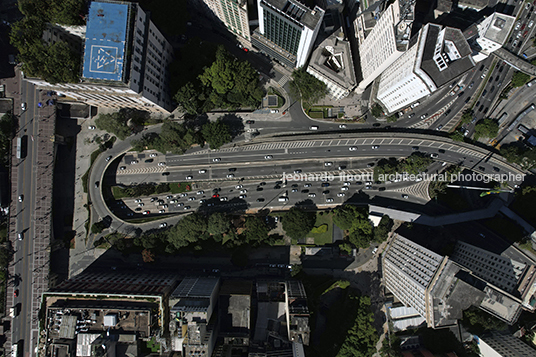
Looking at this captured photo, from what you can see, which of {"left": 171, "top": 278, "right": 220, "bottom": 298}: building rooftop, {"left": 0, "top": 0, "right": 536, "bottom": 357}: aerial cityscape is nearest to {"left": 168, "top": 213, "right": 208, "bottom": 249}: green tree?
{"left": 0, "top": 0, "right": 536, "bottom": 357}: aerial cityscape

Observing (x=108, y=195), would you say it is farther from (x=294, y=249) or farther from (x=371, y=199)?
(x=371, y=199)

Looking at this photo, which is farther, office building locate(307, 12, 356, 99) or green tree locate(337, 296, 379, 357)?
green tree locate(337, 296, 379, 357)

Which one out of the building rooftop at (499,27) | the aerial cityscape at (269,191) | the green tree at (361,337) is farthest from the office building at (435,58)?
the green tree at (361,337)

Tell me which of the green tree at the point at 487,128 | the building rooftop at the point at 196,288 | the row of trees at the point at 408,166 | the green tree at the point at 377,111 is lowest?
the building rooftop at the point at 196,288

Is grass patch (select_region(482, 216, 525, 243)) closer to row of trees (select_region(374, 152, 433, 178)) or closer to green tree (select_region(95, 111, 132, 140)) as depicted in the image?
row of trees (select_region(374, 152, 433, 178))

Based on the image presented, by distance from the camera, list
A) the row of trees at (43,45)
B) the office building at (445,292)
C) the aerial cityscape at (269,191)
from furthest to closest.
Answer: the aerial cityscape at (269,191) < the office building at (445,292) < the row of trees at (43,45)

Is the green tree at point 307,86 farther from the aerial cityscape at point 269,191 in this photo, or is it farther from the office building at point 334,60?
the office building at point 334,60

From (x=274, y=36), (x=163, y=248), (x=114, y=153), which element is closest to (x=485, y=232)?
(x=274, y=36)
